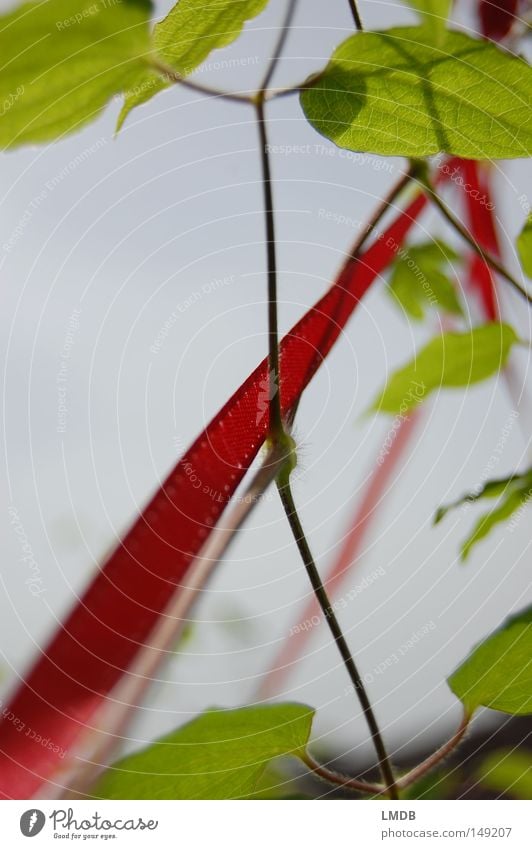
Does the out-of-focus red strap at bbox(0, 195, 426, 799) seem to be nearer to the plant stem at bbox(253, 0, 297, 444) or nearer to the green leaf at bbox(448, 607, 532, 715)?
the plant stem at bbox(253, 0, 297, 444)

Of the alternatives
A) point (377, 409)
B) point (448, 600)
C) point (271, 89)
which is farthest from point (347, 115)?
point (448, 600)

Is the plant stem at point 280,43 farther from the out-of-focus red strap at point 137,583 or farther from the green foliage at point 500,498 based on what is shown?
the green foliage at point 500,498

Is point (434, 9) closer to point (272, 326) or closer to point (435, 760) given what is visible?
point (272, 326)

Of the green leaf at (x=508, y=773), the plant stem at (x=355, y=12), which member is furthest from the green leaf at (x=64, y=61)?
the green leaf at (x=508, y=773)

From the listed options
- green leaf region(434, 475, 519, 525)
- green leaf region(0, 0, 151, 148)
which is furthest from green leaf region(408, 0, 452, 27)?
green leaf region(434, 475, 519, 525)

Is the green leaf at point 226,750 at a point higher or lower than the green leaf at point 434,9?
lower
